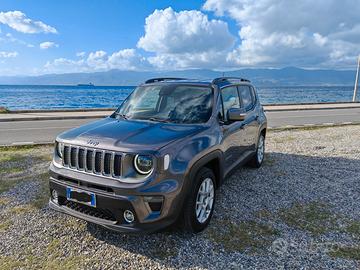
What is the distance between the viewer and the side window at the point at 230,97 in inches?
174

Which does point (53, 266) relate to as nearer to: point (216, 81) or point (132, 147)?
point (132, 147)

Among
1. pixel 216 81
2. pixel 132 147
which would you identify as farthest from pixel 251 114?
pixel 132 147

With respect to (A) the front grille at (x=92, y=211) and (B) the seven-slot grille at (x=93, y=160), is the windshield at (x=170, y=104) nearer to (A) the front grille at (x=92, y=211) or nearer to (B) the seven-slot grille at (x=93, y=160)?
(B) the seven-slot grille at (x=93, y=160)

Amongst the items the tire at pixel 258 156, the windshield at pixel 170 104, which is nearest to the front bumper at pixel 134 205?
the windshield at pixel 170 104

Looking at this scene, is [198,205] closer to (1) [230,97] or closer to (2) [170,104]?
(2) [170,104]

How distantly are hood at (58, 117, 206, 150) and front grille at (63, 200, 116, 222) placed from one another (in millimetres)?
668

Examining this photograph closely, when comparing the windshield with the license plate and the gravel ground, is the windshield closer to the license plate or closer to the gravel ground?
the license plate

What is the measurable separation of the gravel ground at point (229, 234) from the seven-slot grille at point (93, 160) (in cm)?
90

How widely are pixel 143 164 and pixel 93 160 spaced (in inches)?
22.0

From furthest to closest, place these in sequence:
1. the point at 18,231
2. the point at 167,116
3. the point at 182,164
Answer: the point at 167,116 → the point at 18,231 → the point at 182,164

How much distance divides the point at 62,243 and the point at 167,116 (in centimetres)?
200

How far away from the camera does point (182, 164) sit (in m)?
3.11

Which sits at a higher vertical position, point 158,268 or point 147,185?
point 147,185

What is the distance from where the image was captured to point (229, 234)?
3.63 meters
